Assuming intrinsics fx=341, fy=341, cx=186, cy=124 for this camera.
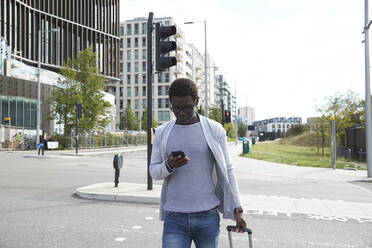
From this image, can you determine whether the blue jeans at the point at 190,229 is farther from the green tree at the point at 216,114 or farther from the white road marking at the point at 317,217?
the green tree at the point at 216,114

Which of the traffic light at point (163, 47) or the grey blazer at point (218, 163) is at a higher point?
the traffic light at point (163, 47)

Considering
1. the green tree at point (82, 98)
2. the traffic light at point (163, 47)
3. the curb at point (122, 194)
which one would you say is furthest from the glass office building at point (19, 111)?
the traffic light at point (163, 47)

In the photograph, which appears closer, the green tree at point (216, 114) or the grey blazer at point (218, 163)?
the grey blazer at point (218, 163)

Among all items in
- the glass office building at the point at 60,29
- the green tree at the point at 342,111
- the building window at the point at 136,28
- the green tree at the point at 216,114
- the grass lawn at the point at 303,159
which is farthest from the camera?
the building window at the point at 136,28

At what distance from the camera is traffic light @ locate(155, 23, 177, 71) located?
7.39m

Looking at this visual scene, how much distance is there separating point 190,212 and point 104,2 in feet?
191

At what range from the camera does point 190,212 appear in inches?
93.0

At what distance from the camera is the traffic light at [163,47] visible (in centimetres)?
739

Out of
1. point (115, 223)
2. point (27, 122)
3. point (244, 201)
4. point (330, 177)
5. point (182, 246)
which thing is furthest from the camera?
point (27, 122)

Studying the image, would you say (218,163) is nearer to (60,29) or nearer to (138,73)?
(60,29)

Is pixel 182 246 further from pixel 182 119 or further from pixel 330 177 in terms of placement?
pixel 330 177

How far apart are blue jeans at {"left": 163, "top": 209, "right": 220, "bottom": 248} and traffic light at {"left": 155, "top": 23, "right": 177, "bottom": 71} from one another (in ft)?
17.7

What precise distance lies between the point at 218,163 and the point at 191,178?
238 mm

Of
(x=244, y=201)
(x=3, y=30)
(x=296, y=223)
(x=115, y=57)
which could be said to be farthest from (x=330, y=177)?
(x=115, y=57)
